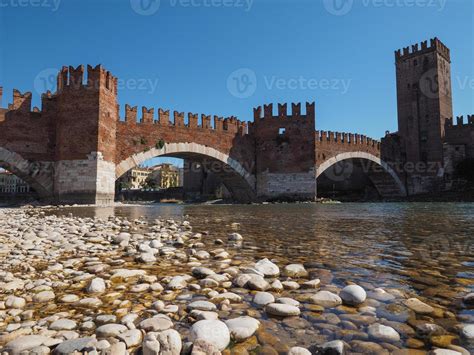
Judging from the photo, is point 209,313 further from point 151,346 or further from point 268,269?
point 268,269

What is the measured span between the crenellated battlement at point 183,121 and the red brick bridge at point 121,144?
6 cm

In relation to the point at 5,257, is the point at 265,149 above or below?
above

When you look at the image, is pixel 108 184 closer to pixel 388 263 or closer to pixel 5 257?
pixel 5 257

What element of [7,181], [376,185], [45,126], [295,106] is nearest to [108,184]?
[45,126]

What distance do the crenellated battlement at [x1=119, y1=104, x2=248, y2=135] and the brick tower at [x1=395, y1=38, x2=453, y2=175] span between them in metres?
23.5

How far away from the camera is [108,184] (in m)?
16.7

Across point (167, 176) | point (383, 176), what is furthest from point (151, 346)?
point (167, 176)

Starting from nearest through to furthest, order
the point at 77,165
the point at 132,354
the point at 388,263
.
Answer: the point at 132,354, the point at 388,263, the point at 77,165

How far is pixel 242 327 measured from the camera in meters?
1.39

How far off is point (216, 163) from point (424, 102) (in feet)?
91.2

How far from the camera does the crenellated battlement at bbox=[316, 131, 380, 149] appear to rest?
2790cm

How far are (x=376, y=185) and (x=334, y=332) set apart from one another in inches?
1588

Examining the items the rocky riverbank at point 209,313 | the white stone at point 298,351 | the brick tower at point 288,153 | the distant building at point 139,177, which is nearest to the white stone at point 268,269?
the rocky riverbank at point 209,313

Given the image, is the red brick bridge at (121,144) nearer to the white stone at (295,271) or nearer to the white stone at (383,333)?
the white stone at (295,271)
